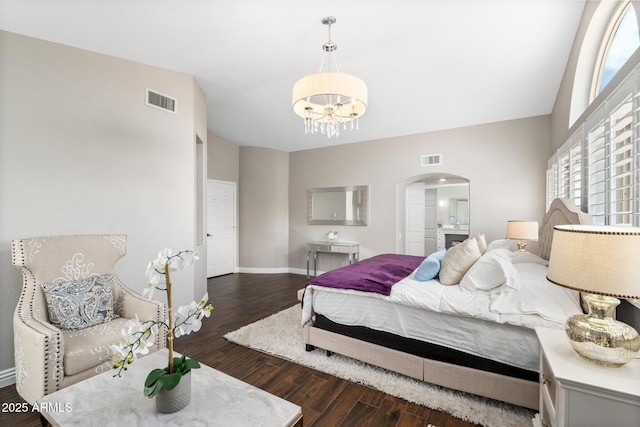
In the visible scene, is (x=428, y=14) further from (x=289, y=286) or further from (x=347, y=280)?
(x=289, y=286)

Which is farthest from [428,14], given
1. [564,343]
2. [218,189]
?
[218,189]

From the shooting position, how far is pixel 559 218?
2451 millimetres

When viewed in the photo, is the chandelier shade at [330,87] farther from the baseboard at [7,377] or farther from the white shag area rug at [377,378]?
the baseboard at [7,377]

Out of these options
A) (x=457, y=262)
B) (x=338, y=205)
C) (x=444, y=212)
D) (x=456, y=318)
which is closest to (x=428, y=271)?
(x=457, y=262)

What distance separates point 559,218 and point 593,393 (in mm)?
1839

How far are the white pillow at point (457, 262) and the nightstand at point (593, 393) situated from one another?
3.39ft

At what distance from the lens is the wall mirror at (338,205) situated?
554cm

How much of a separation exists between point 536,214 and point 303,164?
4247 millimetres

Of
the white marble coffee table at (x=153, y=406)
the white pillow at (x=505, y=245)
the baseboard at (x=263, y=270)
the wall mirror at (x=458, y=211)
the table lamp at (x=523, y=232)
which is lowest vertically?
the baseboard at (x=263, y=270)

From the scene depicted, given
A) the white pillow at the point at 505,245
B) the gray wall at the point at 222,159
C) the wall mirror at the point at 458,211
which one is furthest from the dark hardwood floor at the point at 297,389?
the wall mirror at the point at 458,211

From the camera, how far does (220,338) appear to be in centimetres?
303

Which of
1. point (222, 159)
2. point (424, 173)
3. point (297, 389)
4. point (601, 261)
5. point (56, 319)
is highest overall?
point (222, 159)

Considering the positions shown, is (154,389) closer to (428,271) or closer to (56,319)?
(56,319)

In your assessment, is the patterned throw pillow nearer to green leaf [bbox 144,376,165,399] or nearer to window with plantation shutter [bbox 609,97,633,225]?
green leaf [bbox 144,376,165,399]
